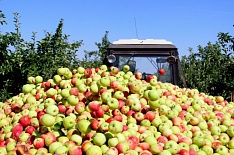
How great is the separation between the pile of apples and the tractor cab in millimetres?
2731

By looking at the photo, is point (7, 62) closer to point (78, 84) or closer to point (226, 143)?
point (78, 84)

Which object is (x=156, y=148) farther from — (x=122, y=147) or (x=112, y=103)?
(x=112, y=103)

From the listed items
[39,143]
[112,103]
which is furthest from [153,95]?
[39,143]

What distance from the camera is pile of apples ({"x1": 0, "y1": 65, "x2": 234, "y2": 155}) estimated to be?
2.57m

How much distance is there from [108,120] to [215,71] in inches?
400

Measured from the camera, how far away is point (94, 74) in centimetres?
378

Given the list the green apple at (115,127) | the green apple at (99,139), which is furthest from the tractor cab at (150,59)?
the green apple at (99,139)

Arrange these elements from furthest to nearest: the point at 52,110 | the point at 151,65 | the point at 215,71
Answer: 1. the point at 215,71
2. the point at 151,65
3. the point at 52,110

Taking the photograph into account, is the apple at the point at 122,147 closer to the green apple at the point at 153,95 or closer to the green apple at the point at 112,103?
the green apple at the point at 112,103

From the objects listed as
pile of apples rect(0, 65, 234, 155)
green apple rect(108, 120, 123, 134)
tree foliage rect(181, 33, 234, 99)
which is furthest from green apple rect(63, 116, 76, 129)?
tree foliage rect(181, 33, 234, 99)

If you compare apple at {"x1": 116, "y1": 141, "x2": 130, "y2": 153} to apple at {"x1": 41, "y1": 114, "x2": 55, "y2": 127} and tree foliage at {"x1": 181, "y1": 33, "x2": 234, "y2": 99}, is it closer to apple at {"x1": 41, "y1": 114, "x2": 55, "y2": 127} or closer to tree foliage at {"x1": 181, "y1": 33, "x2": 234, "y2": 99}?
apple at {"x1": 41, "y1": 114, "x2": 55, "y2": 127}

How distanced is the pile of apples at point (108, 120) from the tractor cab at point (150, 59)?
2.73 metres

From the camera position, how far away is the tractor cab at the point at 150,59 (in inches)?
262

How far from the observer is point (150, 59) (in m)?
6.72
